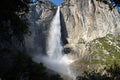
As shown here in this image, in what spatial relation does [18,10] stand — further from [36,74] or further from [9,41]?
[36,74]

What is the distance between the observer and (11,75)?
7619cm

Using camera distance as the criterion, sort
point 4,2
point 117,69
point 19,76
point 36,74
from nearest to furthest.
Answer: point 4,2, point 117,69, point 19,76, point 36,74

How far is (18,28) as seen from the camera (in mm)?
17047

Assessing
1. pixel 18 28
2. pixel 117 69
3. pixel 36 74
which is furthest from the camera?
pixel 36 74

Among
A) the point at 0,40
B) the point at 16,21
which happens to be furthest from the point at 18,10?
the point at 0,40

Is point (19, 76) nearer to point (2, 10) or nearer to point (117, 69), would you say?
point (117, 69)

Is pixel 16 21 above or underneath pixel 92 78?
above

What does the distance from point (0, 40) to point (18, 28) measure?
132cm

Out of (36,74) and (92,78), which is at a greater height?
(92,78)

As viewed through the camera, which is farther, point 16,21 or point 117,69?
point 117,69

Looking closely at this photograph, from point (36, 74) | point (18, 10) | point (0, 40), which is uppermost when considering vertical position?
point (18, 10)

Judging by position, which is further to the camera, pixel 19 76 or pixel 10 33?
pixel 19 76

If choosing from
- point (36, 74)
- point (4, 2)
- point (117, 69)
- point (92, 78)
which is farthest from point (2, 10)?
point (36, 74)

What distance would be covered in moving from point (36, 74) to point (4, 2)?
224 ft
